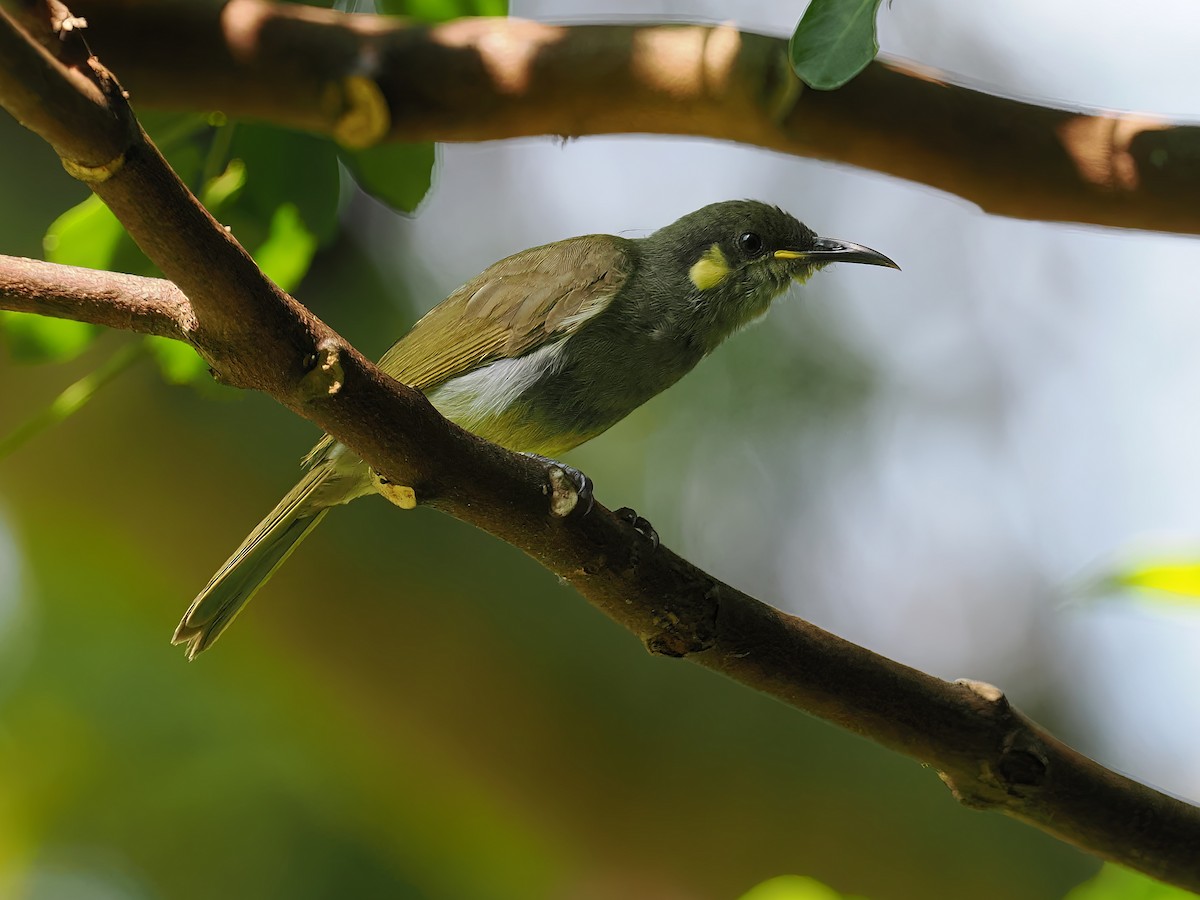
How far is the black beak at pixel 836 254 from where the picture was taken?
10.6ft

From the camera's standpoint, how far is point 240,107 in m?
2.42

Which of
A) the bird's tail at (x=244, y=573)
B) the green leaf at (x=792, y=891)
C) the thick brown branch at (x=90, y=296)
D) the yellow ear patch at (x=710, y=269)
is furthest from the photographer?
the yellow ear patch at (x=710, y=269)

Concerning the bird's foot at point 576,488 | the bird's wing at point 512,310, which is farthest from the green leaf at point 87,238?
the bird's foot at point 576,488

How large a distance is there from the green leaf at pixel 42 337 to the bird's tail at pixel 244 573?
587 mm

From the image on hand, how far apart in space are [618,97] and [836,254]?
3.70 ft

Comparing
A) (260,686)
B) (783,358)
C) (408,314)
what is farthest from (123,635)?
(783,358)

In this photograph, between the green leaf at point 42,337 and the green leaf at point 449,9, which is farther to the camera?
the green leaf at point 449,9

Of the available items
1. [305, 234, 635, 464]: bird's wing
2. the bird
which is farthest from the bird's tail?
[305, 234, 635, 464]: bird's wing

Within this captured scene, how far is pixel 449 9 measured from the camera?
2.91m

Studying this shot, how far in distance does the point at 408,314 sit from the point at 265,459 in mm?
955

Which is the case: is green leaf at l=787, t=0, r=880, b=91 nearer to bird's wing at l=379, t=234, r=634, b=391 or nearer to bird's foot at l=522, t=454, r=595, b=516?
bird's foot at l=522, t=454, r=595, b=516

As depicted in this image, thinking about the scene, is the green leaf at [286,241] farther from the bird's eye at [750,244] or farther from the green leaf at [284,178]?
the bird's eye at [750,244]

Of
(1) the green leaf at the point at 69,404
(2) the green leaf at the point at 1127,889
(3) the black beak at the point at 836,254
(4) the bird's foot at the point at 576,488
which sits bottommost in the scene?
(1) the green leaf at the point at 69,404

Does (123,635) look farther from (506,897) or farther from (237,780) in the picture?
(506,897)
